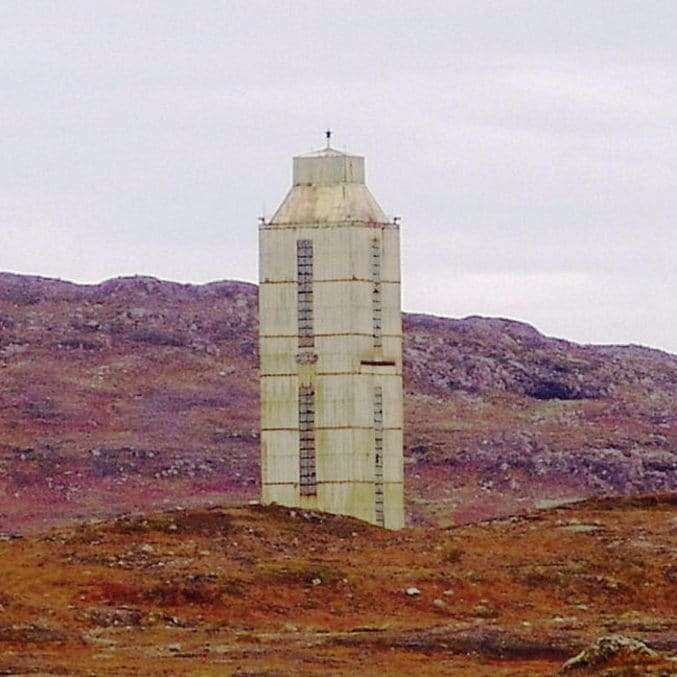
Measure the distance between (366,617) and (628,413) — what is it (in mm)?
66851

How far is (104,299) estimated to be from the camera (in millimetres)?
116438

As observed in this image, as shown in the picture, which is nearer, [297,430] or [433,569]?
[433,569]

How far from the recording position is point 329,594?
4228cm

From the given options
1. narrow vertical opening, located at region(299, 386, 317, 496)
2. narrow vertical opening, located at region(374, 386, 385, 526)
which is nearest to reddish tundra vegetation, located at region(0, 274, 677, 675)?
narrow vertical opening, located at region(299, 386, 317, 496)

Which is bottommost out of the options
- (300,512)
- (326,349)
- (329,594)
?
(329,594)

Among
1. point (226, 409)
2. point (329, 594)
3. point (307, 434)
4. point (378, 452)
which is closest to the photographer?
point (329, 594)

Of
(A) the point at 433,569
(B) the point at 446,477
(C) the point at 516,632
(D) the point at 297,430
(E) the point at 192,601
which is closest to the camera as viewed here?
(C) the point at 516,632

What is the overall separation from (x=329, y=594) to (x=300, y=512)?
7204 mm

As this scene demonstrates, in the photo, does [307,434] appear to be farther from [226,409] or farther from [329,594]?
[226,409]

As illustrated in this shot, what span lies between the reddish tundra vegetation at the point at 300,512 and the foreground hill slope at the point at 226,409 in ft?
0.52

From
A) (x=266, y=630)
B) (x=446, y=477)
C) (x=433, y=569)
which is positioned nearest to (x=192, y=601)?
(x=266, y=630)

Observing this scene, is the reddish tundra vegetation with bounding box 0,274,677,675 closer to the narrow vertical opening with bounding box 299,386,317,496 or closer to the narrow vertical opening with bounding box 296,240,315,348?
the narrow vertical opening with bounding box 299,386,317,496

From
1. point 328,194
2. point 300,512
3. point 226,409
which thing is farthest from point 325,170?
point 226,409

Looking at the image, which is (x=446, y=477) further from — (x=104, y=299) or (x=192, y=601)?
(x=192, y=601)
